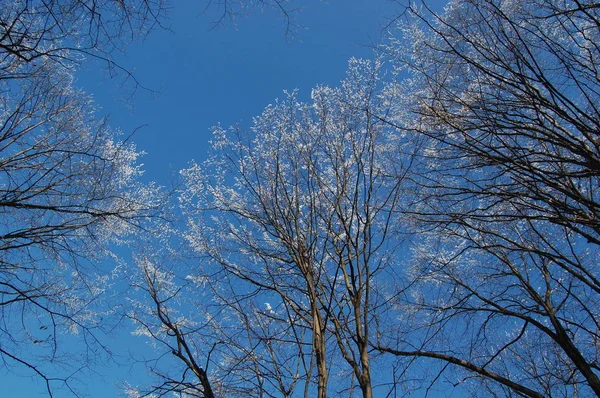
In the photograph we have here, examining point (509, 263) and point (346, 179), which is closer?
point (346, 179)

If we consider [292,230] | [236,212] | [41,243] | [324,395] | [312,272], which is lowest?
[324,395]

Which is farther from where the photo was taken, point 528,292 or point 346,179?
point 528,292

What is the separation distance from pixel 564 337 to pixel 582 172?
3.12 metres

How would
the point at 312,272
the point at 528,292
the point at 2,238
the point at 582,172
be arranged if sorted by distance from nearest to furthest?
the point at 582,172 < the point at 312,272 < the point at 2,238 < the point at 528,292

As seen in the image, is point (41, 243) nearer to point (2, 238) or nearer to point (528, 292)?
point (2, 238)

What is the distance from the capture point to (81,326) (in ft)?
12.3

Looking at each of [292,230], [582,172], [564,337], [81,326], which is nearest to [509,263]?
[564,337]

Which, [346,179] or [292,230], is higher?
[346,179]

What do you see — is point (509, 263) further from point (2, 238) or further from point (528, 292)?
point (2, 238)

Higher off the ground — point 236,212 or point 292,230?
point 236,212

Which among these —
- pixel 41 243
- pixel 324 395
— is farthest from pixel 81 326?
pixel 324 395

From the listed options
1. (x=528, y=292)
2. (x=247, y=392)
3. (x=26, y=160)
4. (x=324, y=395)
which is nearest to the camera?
(x=324, y=395)

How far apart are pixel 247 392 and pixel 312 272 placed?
149 centimetres

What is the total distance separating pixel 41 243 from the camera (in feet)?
13.4
